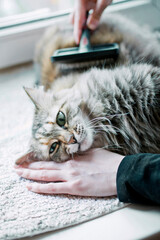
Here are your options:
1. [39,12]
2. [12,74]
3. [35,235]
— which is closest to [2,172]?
[35,235]

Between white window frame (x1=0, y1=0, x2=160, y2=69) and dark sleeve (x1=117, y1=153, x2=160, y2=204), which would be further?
white window frame (x1=0, y1=0, x2=160, y2=69)

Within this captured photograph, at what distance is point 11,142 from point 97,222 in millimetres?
659

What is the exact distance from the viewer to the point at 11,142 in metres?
1.24

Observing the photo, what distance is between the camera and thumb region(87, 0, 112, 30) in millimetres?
1233

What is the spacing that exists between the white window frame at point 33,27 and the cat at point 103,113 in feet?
2.53

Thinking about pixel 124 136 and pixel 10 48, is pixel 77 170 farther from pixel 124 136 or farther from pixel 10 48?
pixel 10 48

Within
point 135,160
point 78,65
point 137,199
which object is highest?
point 78,65

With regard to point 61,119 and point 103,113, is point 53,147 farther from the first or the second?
point 103,113

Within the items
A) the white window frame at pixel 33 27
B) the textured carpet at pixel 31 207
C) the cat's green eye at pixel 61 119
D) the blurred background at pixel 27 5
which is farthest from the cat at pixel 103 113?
the blurred background at pixel 27 5

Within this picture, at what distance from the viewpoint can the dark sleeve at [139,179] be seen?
71 centimetres

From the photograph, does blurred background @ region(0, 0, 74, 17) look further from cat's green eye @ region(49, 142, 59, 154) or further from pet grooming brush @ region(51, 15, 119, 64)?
cat's green eye @ region(49, 142, 59, 154)

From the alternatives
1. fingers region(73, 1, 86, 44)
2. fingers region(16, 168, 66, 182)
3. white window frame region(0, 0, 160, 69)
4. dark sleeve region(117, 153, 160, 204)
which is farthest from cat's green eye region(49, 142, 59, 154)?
white window frame region(0, 0, 160, 69)

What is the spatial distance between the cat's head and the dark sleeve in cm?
26

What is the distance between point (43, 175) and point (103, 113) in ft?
1.27
